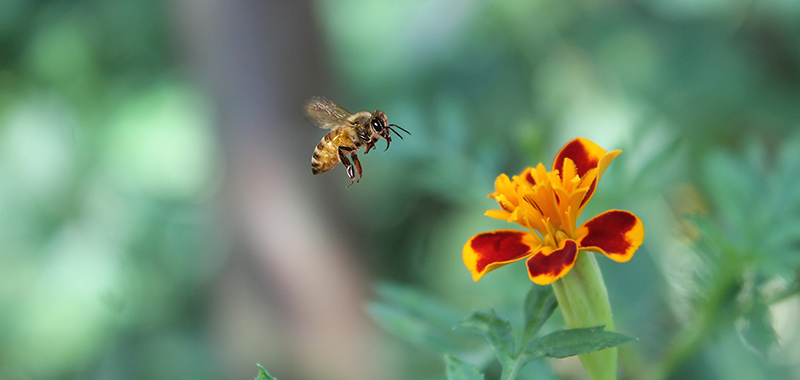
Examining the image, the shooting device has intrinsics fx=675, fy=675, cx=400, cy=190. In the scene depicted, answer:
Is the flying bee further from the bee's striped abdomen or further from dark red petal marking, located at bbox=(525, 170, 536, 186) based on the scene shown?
dark red petal marking, located at bbox=(525, 170, 536, 186)

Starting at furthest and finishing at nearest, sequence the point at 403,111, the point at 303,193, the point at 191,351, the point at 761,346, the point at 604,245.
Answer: the point at 191,351 < the point at 303,193 < the point at 403,111 < the point at 761,346 < the point at 604,245

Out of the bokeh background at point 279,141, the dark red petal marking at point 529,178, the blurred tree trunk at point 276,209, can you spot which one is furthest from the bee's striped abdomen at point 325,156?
the blurred tree trunk at point 276,209

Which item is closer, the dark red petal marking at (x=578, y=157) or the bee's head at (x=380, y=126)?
the dark red petal marking at (x=578, y=157)

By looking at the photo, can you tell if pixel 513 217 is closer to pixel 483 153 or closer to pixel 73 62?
pixel 483 153

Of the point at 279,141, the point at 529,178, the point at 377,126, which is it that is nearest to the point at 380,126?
the point at 377,126

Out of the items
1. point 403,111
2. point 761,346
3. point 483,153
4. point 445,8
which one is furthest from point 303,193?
point 761,346

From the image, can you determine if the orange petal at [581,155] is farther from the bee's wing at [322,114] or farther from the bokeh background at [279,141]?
the bokeh background at [279,141]

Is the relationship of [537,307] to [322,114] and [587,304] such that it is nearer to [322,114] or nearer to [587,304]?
[587,304]
